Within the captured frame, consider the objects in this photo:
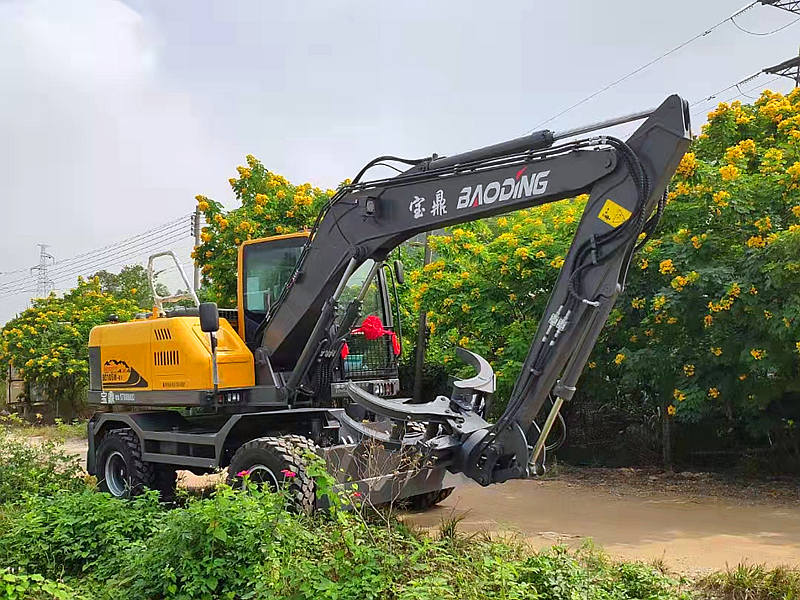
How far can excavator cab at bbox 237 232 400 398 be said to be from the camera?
27.1ft

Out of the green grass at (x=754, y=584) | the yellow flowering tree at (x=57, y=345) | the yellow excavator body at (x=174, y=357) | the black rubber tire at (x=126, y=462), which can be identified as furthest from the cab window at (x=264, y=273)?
the yellow flowering tree at (x=57, y=345)

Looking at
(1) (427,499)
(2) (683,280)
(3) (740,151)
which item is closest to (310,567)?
(1) (427,499)

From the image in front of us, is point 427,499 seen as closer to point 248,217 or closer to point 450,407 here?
point 450,407

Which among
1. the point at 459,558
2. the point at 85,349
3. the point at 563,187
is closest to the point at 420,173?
the point at 563,187

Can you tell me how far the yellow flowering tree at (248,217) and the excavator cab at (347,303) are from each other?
4760 mm

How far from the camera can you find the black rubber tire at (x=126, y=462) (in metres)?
8.65

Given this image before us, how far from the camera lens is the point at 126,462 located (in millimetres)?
8812

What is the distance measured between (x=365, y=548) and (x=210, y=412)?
183 inches

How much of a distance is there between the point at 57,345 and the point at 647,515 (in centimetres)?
1862

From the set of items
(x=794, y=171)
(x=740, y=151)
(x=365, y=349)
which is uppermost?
(x=740, y=151)

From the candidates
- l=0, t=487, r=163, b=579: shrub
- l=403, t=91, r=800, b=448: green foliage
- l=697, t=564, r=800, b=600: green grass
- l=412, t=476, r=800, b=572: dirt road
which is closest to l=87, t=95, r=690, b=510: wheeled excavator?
l=412, t=476, r=800, b=572: dirt road

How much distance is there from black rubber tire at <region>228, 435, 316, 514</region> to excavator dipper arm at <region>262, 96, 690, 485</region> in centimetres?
72

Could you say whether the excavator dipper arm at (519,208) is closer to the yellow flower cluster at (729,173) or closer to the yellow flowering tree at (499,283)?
the yellow flower cluster at (729,173)

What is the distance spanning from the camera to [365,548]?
475cm
